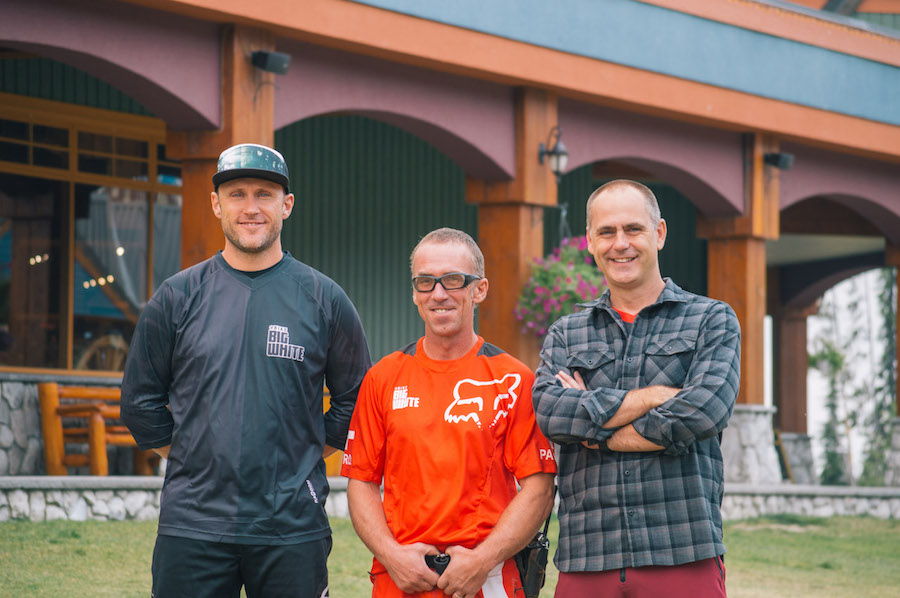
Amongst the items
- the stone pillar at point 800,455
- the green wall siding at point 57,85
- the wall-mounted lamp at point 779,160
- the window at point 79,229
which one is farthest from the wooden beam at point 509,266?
the stone pillar at point 800,455

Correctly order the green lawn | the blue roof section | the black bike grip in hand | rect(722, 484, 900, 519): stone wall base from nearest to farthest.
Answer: the black bike grip in hand → the green lawn → the blue roof section → rect(722, 484, 900, 519): stone wall base

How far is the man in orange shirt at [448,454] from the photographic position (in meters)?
3.60

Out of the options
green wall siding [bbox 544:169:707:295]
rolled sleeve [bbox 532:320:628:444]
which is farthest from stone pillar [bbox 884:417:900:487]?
rolled sleeve [bbox 532:320:628:444]

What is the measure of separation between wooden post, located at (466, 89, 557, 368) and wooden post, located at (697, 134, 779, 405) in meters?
2.76

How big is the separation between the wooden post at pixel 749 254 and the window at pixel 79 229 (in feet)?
18.9

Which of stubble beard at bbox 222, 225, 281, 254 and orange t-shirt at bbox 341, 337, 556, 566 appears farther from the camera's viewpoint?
stubble beard at bbox 222, 225, 281, 254

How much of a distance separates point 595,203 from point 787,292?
18361 mm

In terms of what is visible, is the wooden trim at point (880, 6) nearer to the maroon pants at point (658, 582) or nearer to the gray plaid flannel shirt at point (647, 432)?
the gray plaid flannel shirt at point (647, 432)

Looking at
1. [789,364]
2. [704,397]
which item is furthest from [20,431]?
[789,364]

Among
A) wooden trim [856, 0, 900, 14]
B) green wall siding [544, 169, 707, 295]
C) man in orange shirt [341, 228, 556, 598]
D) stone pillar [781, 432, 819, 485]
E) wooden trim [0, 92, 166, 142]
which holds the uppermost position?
wooden trim [856, 0, 900, 14]

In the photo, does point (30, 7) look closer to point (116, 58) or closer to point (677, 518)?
point (116, 58)

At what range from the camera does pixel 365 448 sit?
3770mm

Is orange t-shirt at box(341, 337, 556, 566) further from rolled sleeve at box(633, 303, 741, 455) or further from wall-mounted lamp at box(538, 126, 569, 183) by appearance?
wall-mounted lamp at box(538, 126, 569, 183)

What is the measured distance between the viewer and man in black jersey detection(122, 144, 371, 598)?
3.62m
